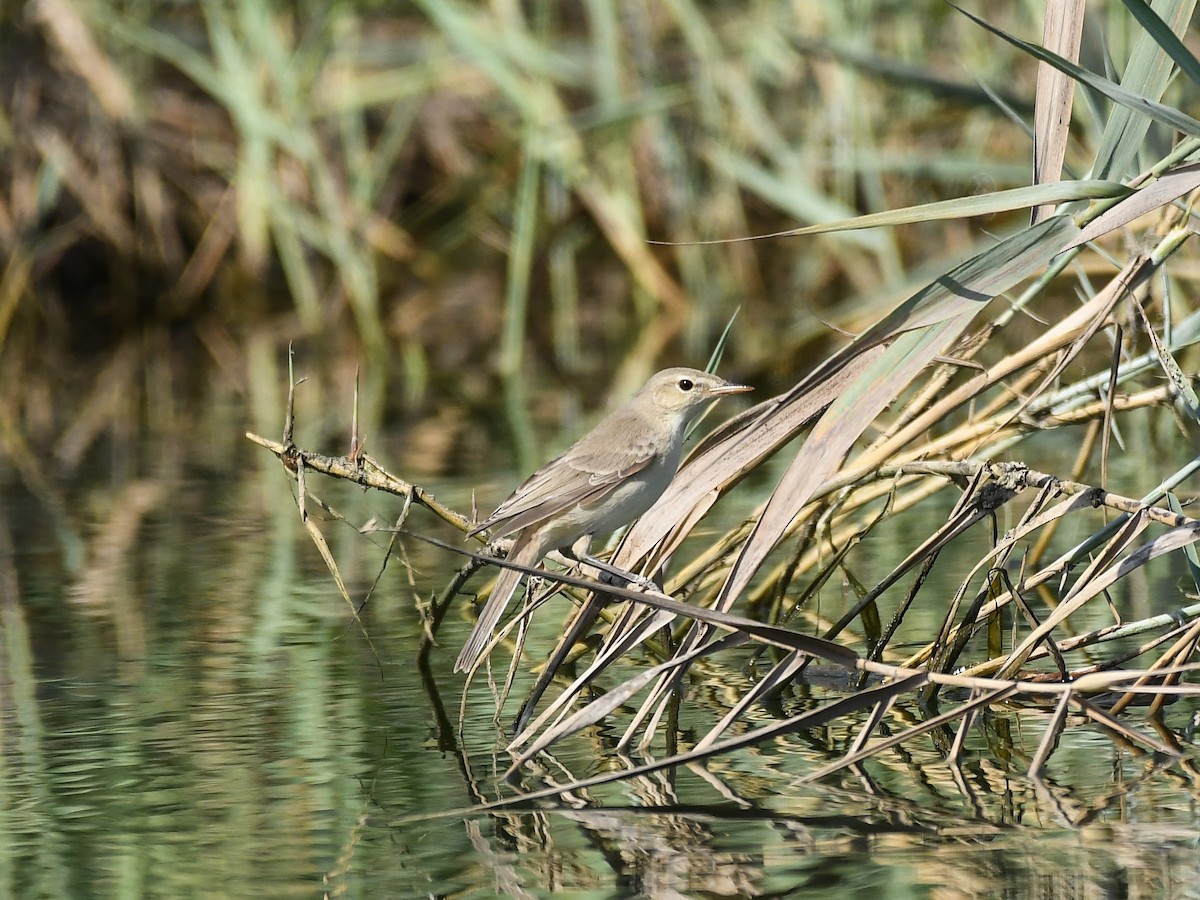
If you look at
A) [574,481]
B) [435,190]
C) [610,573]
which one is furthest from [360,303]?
[610,573]

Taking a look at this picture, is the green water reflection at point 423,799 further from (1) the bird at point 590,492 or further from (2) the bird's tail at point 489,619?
(1) the bird at point 590,492

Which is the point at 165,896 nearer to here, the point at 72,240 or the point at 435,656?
the point at 435,656

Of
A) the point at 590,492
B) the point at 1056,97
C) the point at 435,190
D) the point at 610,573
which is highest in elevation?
the point at 435,190

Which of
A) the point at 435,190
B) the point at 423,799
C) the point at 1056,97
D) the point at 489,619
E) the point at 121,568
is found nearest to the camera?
the point at 423,799

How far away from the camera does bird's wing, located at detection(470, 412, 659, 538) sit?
4457mm

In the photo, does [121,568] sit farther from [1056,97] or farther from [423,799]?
[1056,97]

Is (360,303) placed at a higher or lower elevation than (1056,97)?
higher

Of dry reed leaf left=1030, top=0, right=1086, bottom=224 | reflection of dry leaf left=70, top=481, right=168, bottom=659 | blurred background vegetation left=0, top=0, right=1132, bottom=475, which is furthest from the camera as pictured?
blurred background vegetation left=0, top=0, right=1132, bottom=475

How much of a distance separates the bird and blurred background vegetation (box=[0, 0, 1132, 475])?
506cm

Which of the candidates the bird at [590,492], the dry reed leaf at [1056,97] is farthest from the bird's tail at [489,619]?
the dry reed leaf at [1056,97]

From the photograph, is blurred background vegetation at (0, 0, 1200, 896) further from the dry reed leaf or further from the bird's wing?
the bird's wing

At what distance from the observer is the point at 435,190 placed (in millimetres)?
15922

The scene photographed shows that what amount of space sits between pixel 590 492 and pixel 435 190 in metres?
11.8

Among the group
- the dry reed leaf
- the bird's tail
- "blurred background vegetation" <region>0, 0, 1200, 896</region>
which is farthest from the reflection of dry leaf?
the dry reed leaf
